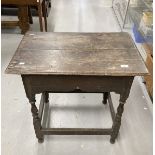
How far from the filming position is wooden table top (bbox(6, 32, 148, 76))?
1.14 meters

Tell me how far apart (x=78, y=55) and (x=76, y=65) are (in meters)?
0.12

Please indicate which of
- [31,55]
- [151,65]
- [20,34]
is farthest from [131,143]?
[20,34]

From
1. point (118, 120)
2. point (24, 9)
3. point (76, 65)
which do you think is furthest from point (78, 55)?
point (24, 9)

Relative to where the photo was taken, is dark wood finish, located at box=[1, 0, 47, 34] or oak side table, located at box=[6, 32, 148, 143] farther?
dark wood finish, located at box=[1, 0, 47, 34]

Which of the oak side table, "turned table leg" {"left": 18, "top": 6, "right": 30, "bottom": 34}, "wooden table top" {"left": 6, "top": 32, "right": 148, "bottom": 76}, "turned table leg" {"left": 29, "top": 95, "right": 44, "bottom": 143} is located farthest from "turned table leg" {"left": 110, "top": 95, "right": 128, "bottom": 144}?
"turned table leg" {"left": 18, "top": 6, "right": 30, "bottom": 34}

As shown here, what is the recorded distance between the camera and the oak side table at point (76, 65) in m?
1.15

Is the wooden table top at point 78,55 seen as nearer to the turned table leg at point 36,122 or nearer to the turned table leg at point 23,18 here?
the turned table leg at point 36,122

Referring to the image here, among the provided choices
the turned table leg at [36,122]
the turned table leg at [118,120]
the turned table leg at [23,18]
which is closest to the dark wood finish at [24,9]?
the turned table leg at [23,18]

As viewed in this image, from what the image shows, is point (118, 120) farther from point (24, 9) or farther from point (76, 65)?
point (24, 9)

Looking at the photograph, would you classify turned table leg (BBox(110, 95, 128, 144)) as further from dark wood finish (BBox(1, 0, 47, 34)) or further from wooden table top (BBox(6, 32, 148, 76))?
dark wood finish (BBox(1, 0, 47, 34))

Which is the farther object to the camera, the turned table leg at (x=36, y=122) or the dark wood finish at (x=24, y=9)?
the dark wood finish at (x=24, y=9)

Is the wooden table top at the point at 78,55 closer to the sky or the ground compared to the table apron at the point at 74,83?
closer to the sky

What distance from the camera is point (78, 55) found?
128 centimetres

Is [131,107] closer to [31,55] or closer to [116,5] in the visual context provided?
[31,55]
